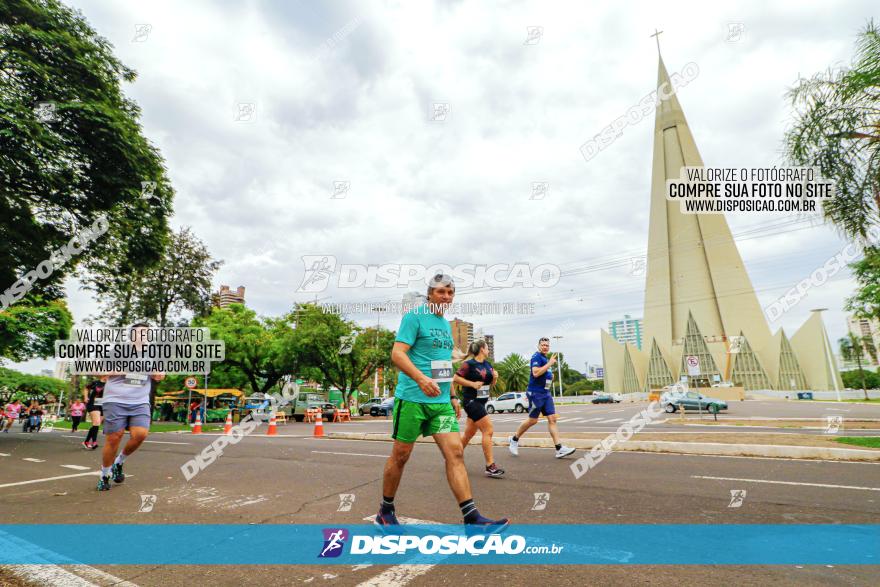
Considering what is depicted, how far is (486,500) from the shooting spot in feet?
14.6

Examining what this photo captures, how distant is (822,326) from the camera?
63.6m

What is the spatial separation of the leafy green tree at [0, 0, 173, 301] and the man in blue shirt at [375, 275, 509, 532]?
12527 millimetres

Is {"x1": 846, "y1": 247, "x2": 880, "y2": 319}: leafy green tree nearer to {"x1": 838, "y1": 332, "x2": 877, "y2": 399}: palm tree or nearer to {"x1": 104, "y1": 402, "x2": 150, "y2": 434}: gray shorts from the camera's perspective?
{"x1": 104, "y1": 402, "x2": 150, "y2": 434}: gray shorts

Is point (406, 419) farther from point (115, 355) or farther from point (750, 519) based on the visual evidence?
point (115, 355)

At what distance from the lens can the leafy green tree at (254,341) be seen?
3247cm

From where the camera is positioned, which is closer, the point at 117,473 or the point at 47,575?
the point at 47,575

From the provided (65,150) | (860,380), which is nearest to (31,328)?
(65,150)

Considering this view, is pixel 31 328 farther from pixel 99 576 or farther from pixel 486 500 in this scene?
pixel 486 500

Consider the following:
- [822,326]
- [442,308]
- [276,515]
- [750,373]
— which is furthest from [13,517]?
[822,326]

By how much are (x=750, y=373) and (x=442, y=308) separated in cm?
7799

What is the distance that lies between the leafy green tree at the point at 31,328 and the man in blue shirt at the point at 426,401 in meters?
18.6

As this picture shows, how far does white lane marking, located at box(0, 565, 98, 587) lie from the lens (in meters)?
2.60

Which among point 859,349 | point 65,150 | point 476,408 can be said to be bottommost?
point 476,408

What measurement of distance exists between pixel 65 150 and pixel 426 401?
1407 centimetres
